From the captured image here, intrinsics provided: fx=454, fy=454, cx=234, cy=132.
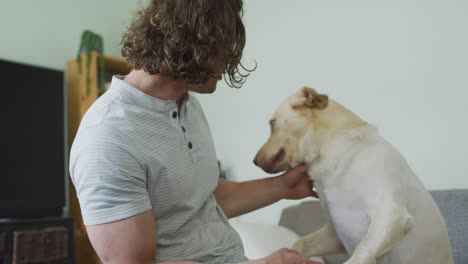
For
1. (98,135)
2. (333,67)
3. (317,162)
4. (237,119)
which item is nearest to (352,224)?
(317,162)

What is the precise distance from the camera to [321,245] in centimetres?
130

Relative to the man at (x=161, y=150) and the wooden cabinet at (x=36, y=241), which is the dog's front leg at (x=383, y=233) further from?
the wooden cabinet at (x=36, y=241)

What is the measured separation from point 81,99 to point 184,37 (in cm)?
199

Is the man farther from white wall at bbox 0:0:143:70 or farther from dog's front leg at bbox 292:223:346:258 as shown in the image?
white wall at bbox 0:0:143:70

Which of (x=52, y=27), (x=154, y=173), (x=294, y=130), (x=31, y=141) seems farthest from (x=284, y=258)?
(x=52, y=27)

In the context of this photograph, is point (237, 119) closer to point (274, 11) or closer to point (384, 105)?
point (274, 11)

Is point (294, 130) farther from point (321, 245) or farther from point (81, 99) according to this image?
point (81, 99)

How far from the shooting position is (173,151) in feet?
3.33

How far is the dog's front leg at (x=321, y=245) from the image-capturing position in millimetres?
1294

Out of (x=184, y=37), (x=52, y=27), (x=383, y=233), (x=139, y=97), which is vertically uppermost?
(x=52, y=27)

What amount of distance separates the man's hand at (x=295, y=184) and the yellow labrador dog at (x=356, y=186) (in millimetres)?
25

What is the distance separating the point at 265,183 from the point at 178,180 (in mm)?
441

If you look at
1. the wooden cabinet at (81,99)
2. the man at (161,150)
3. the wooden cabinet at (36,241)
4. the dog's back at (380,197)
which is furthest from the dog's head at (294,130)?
the wooden cabinet at (81,99)

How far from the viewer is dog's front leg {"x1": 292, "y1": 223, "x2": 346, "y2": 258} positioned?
1294mm
